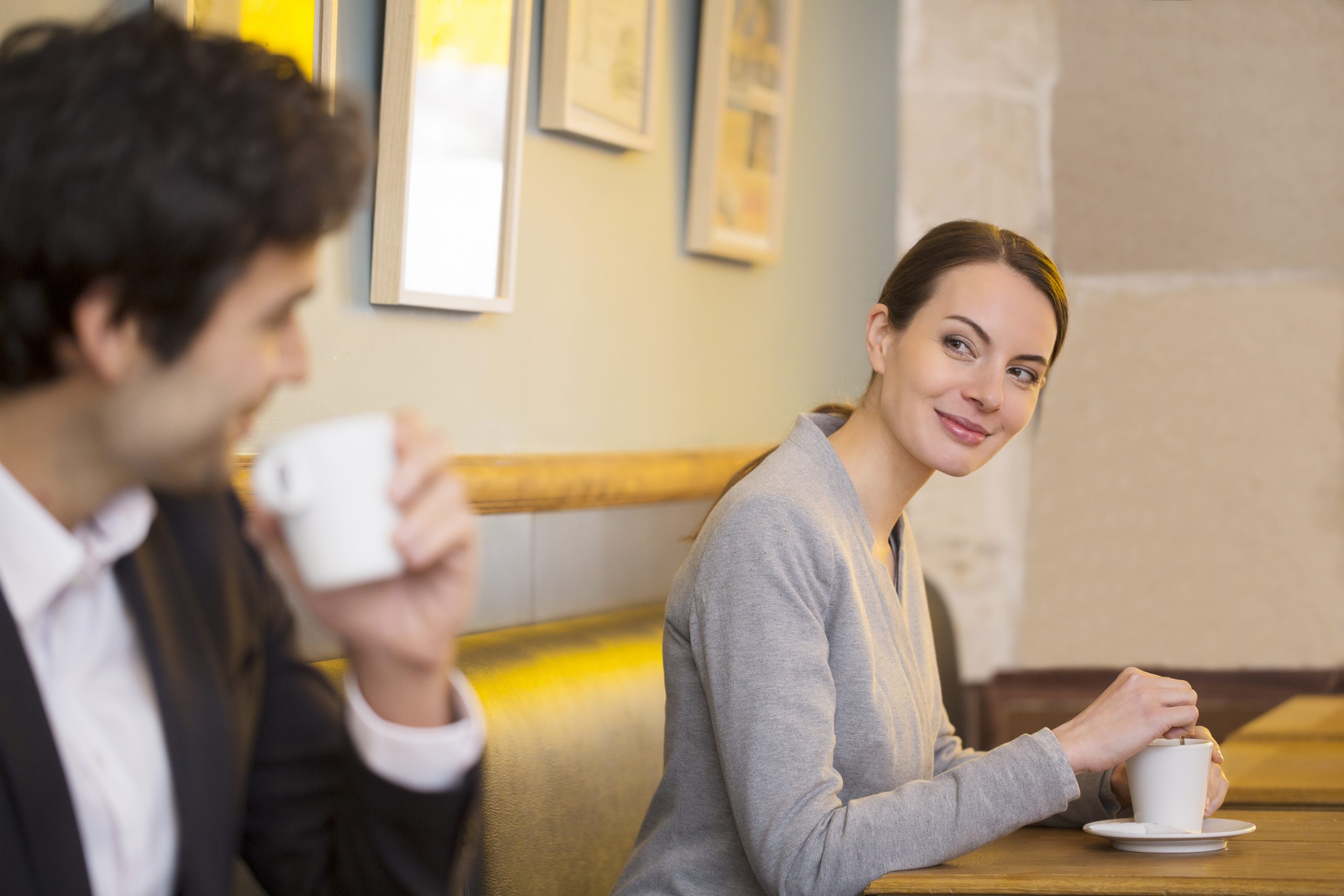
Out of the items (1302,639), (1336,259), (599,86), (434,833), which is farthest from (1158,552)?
(434,833)

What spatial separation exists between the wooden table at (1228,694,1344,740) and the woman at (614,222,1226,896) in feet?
2.28

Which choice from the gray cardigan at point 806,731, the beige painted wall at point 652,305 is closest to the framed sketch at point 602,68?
the beige painted wall at point 652,305

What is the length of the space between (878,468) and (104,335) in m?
1.01

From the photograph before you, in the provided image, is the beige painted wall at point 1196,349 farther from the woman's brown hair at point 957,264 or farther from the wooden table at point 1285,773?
the woman's brown hair at point 957,264

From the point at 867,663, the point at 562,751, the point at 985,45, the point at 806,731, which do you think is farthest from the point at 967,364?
the point at 985,45

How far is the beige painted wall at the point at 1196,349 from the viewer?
2.88 m

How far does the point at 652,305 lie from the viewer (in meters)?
2.24

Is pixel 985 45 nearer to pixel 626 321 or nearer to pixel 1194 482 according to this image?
pixel 1194 482

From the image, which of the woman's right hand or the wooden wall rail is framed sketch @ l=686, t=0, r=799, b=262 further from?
the woman's right hand

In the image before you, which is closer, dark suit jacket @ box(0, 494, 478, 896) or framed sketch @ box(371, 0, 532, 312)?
dark suit jacket @ box(0, 494, 478, 896)

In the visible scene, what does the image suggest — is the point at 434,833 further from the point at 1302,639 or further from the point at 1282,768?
the point at 1302,639

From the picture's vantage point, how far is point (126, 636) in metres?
0.83

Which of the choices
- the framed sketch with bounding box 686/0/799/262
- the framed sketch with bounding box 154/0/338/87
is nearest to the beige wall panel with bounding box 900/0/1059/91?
the framed sketch with bounding box 686/0/799/262

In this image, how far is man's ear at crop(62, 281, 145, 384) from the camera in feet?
2.23
